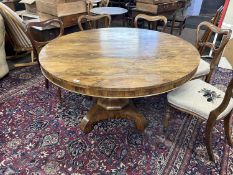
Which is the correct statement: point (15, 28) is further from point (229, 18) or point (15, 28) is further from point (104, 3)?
point (229, 18)

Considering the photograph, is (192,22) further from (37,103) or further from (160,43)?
(37,103)

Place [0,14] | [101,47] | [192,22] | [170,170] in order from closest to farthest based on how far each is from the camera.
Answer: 1. [170,170]
2. [101,47]
3. [0,14]
4. [192,22]

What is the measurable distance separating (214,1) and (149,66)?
6.09 meters

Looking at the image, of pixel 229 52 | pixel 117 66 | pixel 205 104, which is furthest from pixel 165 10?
pixel 117 66

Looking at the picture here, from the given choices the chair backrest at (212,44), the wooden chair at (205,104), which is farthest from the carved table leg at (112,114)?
the chair backrest at (212,44)

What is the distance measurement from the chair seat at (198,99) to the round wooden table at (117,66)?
282 millimetres

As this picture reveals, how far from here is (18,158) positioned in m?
1.64

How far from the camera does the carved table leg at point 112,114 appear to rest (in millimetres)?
1829

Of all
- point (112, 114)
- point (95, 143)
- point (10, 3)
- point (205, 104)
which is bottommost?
point (95, 143)

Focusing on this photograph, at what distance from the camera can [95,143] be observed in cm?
177

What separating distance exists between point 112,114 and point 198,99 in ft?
2.35

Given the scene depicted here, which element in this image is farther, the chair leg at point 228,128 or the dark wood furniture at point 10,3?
the dark wood furniture at point 10,3

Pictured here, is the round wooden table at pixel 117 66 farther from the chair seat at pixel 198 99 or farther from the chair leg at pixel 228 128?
the chair leg at pixel 228 128

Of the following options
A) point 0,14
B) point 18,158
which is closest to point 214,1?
point 0,14
